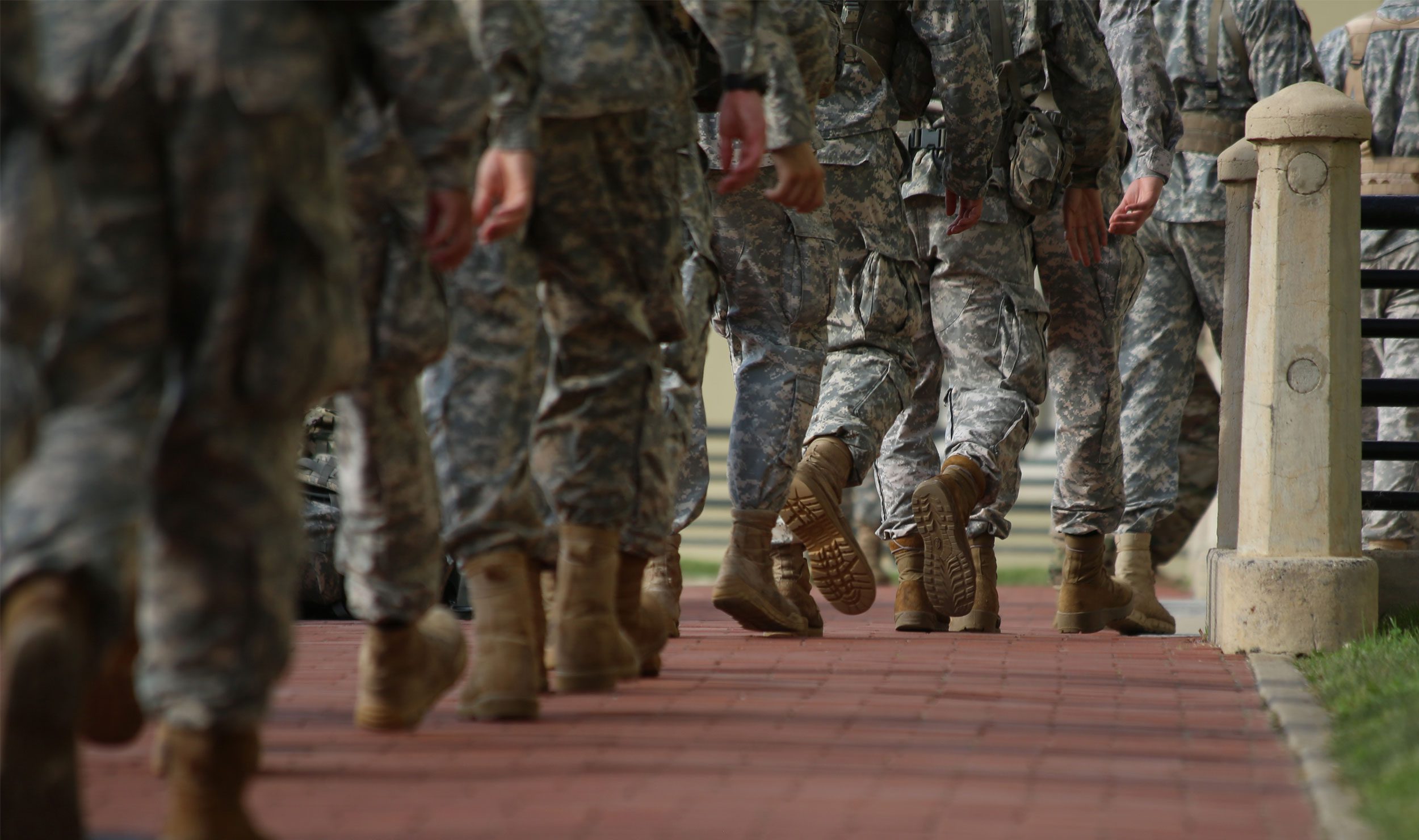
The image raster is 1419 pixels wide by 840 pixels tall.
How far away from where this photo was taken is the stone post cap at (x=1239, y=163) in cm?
631

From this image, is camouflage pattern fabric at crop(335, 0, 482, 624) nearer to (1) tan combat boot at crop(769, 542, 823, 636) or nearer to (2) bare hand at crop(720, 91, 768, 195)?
(2) bare hand at crop(720, 91, 768, 195)

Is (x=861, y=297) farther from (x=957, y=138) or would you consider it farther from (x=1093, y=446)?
(x=1093, y=446)

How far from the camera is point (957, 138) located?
6145 mm

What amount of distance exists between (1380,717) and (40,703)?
268cm

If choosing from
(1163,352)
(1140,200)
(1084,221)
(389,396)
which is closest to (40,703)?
(389,396)

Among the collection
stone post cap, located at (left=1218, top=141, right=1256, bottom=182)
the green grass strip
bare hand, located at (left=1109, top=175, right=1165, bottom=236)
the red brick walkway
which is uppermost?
stone post cap, located at (left=1218, top=141, right=1256, bottom=182)

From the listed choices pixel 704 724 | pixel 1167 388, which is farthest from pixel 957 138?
pixel 704 724

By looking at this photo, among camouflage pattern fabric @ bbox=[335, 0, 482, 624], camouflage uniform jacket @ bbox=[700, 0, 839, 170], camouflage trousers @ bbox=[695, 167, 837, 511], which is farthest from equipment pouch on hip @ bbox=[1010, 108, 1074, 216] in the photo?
camouflage pattern fabric @ bbox=[335, 0, 482, 624]

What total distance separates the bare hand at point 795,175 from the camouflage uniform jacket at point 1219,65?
326cm

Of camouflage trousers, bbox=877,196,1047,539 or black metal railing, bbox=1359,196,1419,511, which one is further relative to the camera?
camouflage trousers, bbox=877,196,1047,539

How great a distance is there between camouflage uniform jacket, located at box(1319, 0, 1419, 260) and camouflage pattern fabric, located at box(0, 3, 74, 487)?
6.34 meters

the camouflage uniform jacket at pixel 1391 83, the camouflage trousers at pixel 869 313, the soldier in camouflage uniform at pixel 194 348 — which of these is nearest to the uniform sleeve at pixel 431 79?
the soldier in camouflage uniform at pixel 194 348

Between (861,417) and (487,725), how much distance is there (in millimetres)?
2556

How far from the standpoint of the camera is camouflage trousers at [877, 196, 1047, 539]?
246 inches
